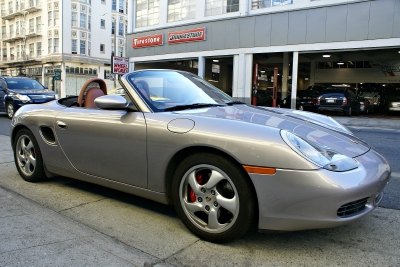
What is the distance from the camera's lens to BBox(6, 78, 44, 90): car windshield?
43.8 feet

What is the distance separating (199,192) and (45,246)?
1.17 m

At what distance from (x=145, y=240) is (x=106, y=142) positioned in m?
0.98

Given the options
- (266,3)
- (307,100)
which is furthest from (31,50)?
(307,100)

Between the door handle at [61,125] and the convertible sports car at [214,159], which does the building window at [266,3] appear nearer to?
the convertible sports car at [214,159]

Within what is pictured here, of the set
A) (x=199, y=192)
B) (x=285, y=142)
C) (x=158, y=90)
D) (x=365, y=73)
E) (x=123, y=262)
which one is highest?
(x=365, y=73)

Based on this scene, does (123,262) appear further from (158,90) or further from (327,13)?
(327,13)

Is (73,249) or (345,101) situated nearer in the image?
(73,249)

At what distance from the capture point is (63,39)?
46.7 metres

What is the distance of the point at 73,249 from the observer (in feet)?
7.76

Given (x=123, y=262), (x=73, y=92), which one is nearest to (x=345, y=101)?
(x=123, y=262)

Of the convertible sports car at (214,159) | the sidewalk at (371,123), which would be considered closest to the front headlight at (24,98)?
the convertible sports car at (214,159)

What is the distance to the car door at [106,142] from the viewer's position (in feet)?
9.30

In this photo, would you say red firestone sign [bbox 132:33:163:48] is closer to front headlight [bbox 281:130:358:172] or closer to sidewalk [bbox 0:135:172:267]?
sidewalk [bbox 0:135:172:267]

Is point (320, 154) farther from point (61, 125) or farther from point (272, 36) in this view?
point (272, 36)
